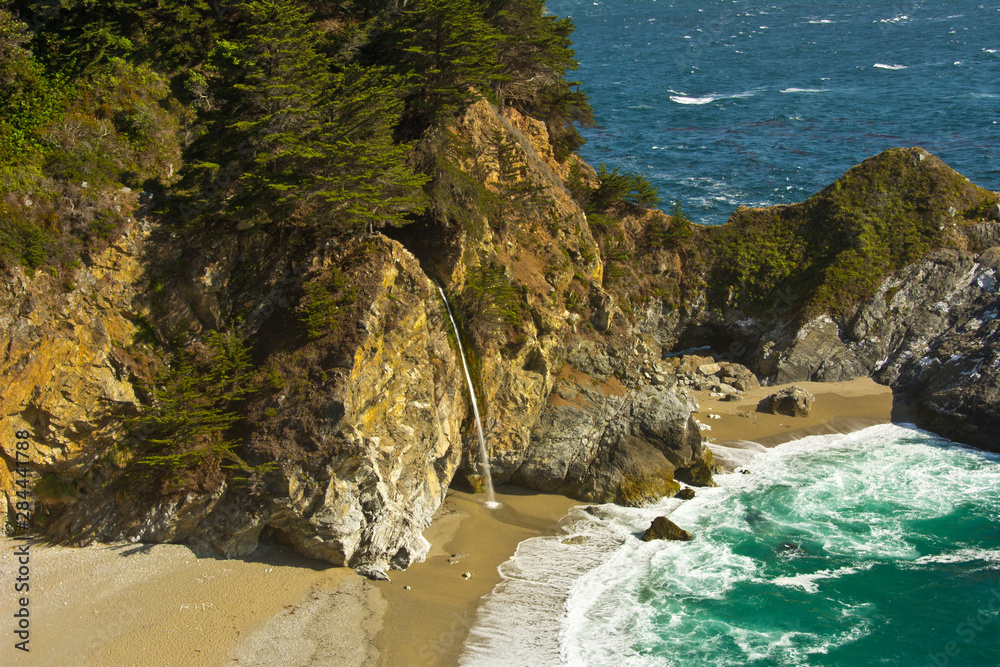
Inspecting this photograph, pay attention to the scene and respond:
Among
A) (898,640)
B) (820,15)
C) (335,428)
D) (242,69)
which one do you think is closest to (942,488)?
(898,640)

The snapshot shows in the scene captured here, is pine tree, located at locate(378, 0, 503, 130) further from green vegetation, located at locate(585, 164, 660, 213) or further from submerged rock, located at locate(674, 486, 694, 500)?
submerged rock, located at locate(674, 486, 694, 500)

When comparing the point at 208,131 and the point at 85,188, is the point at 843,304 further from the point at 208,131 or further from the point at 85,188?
the point at 85,188

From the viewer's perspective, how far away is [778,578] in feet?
60.8

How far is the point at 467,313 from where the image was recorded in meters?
21.0

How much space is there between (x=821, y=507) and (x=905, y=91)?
6195 cm

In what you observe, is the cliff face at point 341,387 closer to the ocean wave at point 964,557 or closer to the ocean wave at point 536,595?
the ocean wave at point 536,595

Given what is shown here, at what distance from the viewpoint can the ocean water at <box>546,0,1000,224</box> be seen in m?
48.7

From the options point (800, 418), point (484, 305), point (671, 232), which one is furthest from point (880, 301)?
point (484, 305)

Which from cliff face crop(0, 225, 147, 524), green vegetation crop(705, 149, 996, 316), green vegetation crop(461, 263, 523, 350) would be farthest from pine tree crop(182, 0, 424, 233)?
green vegetation crop(705, 149, 996, 316)

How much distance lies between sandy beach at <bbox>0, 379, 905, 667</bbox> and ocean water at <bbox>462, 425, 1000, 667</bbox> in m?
1.10

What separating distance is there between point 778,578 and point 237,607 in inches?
549

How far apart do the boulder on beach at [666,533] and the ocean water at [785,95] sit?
24506 mm

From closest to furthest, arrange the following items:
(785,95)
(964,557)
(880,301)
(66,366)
→ 1. (66,366)
2. (964,557)
3. (880,301)
4. (785,95)

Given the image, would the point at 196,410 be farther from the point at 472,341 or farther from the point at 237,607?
the point at 472,341
